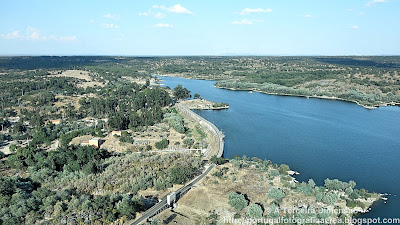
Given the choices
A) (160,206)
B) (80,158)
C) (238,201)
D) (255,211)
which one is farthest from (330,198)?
(80,158)

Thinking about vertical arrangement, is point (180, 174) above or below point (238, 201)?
above

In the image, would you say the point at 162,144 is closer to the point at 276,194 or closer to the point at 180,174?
the point at 180,174

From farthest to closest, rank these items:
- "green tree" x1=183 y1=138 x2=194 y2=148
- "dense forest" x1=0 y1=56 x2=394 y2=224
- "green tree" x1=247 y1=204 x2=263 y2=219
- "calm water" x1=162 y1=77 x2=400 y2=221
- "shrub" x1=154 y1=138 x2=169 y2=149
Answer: "green tree" x1=183 y1=138 x2=194 y2=148 < "shrub" x1=154 y1=138 x2=169 y2=149 < "calm water" x1=162 y1=77 x2=400 y2=221 < "green tree" x1=247 y1=204 x2=263 y2=219 < "dense forest" x1=0 y1=56 x2=394 y2=224

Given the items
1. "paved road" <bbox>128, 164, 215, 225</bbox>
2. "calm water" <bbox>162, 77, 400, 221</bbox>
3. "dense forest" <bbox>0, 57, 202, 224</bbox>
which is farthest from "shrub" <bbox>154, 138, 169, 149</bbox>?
"paved road" <bbox>128, 164, 215, 225</bbox>

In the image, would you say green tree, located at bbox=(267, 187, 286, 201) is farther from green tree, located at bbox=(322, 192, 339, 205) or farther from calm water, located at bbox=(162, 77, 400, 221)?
calm water, located at bbox=(162, 77, 400, 221)

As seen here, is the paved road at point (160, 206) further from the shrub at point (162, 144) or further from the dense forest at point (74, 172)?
the shrub at point (162, 144)

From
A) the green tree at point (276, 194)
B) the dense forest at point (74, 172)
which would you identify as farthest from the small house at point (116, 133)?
the green tree at point (276, 194)
